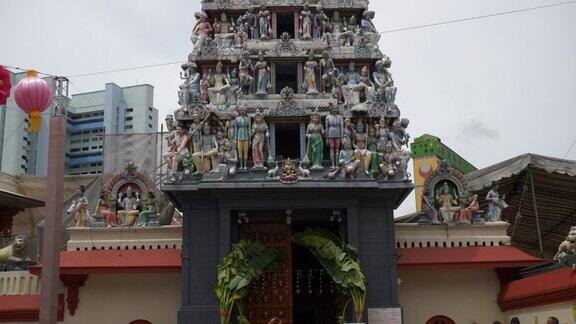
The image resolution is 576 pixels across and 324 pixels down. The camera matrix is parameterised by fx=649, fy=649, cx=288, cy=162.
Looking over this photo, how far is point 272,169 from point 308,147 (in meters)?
1.31

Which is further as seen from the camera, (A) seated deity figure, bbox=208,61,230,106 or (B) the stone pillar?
(A) seated deity figure, bbox=208,61,230,106

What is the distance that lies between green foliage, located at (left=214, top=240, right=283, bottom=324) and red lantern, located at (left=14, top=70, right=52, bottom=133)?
5829mm

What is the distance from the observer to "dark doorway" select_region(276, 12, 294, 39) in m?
20.6

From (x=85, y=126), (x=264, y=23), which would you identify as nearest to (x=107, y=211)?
(x=264, y=23)

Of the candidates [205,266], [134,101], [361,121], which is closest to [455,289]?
[361,121]

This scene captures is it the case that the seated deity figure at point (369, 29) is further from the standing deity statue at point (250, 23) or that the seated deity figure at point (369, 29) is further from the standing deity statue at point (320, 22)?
the standing deity statue at point (250, 23)

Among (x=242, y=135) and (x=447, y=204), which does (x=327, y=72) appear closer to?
(x=242, y=135)

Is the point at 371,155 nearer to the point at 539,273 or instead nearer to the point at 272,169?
the point at 272,169

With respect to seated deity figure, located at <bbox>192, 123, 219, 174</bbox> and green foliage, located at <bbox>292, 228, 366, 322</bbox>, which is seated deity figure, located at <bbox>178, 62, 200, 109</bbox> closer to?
seated deity figure, located at <bbox>192, 123, 219, 174</bbox>

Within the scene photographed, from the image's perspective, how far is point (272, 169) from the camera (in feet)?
56.0

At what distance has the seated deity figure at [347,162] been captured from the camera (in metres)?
16.9

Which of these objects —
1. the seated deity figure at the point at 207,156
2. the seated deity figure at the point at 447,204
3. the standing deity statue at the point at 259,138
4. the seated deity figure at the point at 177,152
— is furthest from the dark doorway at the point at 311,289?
the seated deity figure at the point at 177,152

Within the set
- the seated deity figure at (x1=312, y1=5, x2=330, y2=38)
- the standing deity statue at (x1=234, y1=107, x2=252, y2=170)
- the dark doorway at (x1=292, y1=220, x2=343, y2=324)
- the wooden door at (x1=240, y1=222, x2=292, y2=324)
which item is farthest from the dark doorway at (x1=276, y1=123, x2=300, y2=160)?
the seated deity figure at (x1=312, y1=5, x2=330, y2=38)

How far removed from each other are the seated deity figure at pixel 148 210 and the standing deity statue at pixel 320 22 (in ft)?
22.9
